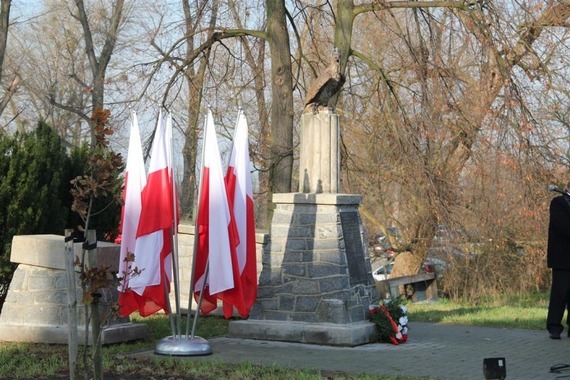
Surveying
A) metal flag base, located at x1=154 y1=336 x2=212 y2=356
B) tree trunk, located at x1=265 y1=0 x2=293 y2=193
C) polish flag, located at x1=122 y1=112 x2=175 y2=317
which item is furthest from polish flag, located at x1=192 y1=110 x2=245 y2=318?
tree trunk, located at x1=265 y1=0 x2=293 y2=193

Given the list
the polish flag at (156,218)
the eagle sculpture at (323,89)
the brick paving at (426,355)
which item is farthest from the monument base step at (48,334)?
the eagle sculpture at (323,89)

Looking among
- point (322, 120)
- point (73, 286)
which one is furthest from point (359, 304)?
point (73, 286)

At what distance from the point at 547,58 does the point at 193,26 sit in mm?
6134

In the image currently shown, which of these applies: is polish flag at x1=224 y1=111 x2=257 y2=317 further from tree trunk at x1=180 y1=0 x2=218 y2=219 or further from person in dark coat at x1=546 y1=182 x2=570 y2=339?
tree trunk at x1=180 y1=0 x2=218 y2=219

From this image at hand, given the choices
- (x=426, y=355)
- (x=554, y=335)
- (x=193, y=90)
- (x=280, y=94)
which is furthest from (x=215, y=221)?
(x=193, y=90)

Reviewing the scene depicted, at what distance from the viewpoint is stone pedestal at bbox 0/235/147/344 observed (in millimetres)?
10805

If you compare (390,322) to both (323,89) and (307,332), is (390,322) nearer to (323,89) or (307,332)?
(307,332)

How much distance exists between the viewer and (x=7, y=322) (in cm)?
1112

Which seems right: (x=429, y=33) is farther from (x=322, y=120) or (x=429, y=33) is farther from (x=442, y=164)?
(x=322, y=120)

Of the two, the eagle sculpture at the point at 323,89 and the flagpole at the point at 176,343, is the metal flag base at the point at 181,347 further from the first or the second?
the eagle sculpture at the point at 323,89

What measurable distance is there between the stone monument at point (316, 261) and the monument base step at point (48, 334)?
62.0 inches

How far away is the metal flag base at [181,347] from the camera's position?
10.1 metres

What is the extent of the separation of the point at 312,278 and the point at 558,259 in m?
3.17

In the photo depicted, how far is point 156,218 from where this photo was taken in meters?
9.95
